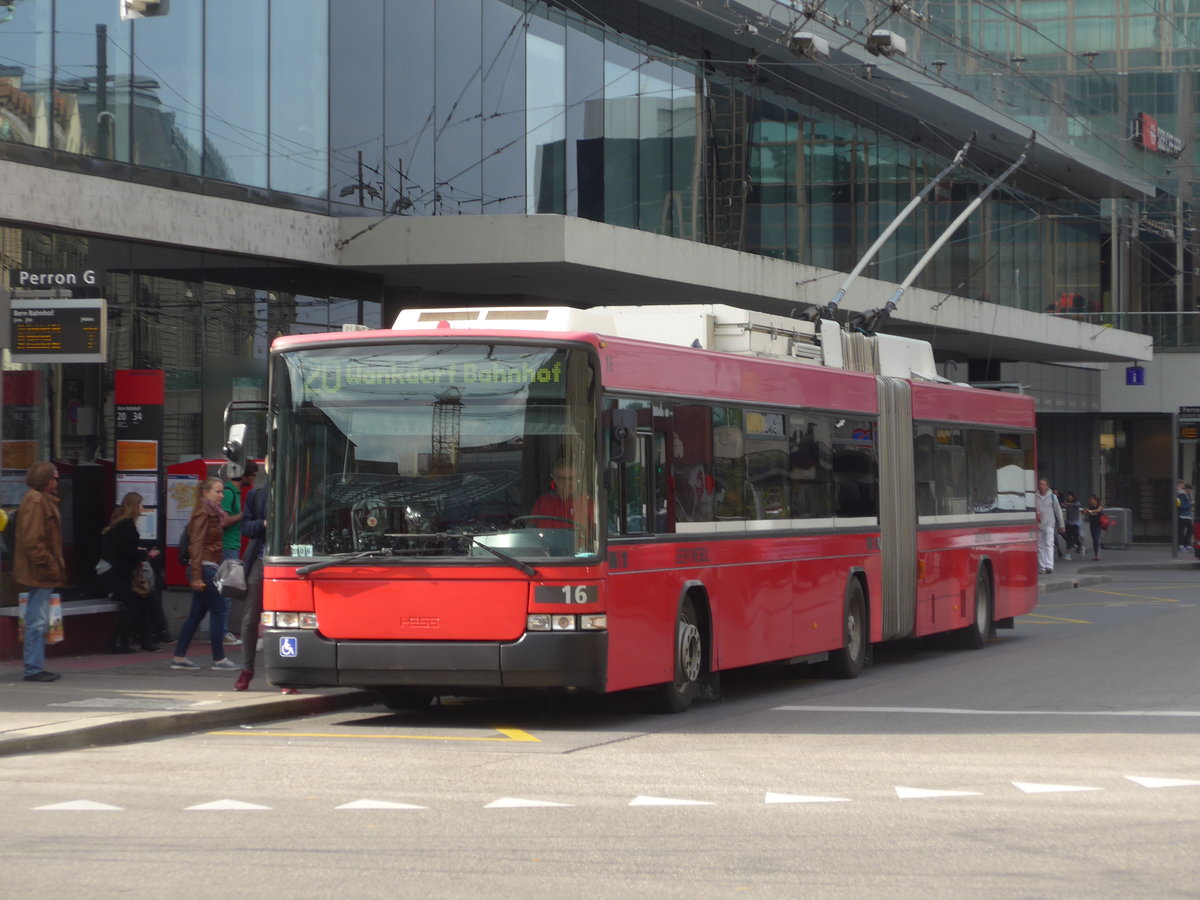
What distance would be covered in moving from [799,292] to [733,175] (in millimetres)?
4496

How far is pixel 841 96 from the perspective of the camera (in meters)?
36.9

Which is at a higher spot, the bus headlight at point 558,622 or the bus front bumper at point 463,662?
the bus headlight at point 558,622

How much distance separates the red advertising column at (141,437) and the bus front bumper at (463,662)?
→ 6.33m

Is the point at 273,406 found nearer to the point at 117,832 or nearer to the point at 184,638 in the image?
the point at 184,638

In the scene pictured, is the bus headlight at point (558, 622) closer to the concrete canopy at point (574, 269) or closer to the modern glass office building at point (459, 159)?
the modern glass office building at point (459, 159)

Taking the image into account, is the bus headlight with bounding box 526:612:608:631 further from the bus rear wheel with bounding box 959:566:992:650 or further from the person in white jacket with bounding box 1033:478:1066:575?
the person in white jacket with bounding box 1033:478:1066:575

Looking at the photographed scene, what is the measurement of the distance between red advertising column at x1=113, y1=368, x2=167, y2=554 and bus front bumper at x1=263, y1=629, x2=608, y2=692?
633 cm

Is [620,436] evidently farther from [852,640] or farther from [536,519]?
[852,640]

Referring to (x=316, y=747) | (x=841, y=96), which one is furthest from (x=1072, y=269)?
(x=316, y=747)

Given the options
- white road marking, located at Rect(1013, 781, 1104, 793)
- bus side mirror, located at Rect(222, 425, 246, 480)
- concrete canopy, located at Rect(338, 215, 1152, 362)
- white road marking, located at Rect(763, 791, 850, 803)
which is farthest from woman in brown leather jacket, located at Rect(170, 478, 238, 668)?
white road marking, located at Rect(1013, 781, 1104, 793)

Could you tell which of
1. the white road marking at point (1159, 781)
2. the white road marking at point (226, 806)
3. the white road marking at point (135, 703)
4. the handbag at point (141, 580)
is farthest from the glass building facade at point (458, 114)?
the white road marking at point (1159, 781)

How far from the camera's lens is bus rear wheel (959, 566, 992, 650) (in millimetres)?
20297

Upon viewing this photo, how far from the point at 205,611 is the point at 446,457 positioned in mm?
4619

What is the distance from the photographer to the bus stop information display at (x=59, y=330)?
15.8m
